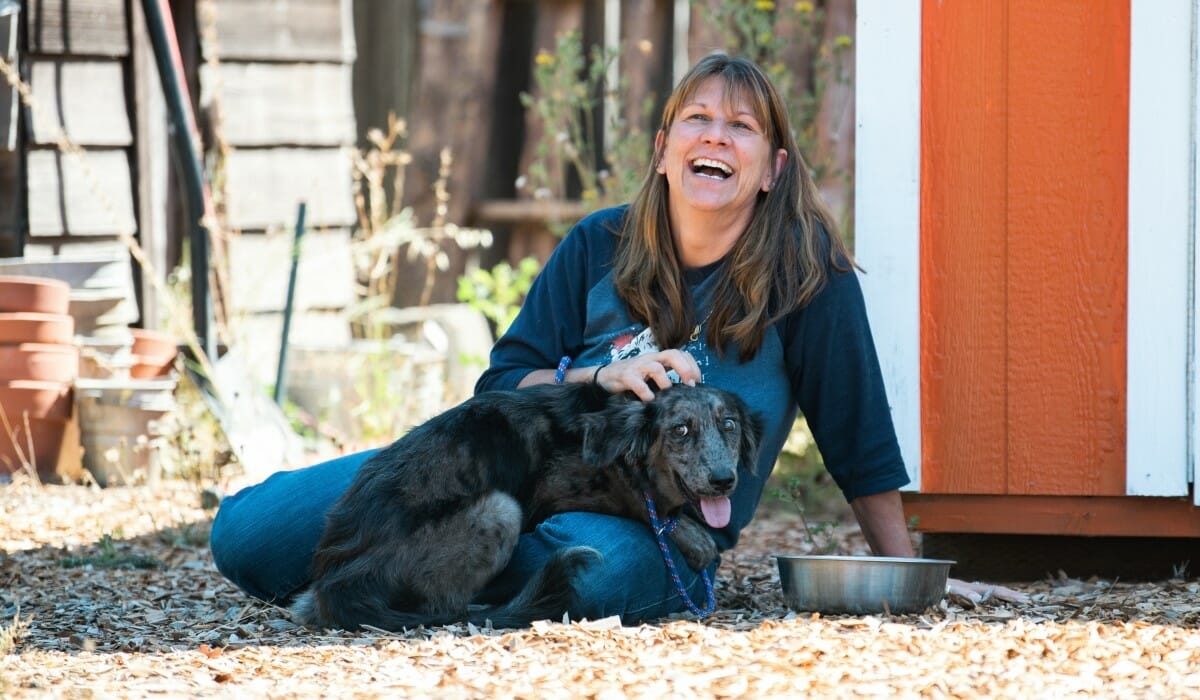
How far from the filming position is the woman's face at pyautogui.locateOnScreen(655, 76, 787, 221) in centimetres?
393

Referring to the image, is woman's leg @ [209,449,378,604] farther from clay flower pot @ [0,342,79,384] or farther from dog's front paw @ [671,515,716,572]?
clay flower pot @ [0,342,79,384]

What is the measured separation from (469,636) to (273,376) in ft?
13.9

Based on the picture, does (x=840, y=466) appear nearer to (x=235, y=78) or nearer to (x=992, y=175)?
(x=992, y=175)

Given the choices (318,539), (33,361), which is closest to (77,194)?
(33,361)

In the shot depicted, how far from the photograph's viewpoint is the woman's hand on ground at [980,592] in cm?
390

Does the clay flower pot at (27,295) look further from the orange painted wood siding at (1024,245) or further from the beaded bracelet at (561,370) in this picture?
the orange painted wood siding at (1024,245)

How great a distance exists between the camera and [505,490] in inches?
147

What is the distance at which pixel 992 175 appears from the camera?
4402 mm

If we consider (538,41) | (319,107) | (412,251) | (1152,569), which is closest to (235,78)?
(319,107)

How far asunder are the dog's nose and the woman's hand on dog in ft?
0.86

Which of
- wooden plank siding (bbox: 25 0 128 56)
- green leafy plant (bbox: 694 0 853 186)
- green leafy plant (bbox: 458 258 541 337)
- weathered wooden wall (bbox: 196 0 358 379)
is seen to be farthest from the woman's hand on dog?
wooden plank siding (bbox: 25 0 128 56)

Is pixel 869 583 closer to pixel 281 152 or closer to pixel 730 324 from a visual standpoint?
pixel 730 324

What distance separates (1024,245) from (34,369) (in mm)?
3959

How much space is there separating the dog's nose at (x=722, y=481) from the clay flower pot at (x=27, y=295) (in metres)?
3.54
